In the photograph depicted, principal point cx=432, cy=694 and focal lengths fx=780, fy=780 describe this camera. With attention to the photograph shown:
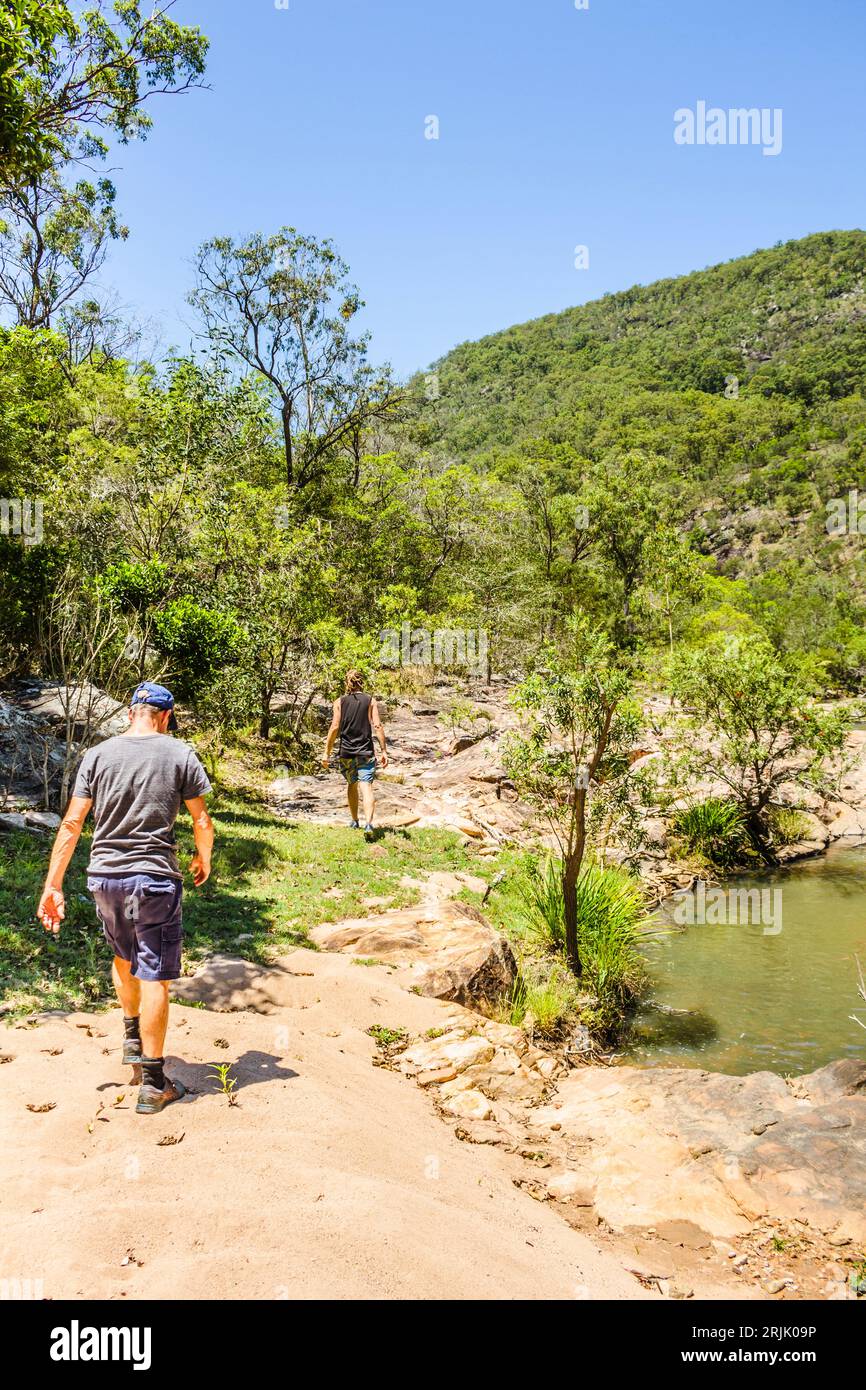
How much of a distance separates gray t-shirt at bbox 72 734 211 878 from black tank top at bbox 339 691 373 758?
6044 millimetres

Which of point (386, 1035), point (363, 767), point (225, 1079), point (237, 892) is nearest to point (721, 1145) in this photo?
point (386, 1035)

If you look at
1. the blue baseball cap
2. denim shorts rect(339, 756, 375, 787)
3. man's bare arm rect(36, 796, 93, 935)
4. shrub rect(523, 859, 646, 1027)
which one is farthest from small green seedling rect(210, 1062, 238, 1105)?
denim shorts rect(339, 756, 375, 787)

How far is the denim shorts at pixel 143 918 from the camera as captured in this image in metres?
3.74

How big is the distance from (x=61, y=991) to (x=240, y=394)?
18.0m

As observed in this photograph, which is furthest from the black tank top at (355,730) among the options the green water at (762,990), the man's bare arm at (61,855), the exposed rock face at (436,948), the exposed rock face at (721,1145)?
the man's bare arm at (61,855)

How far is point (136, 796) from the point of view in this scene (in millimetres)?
3795

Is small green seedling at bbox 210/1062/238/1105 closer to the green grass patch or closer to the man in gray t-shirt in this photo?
the man in gray t-shirt

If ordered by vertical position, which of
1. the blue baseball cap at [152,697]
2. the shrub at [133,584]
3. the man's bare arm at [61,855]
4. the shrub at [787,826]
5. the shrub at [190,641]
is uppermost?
the shrub at [133,584]

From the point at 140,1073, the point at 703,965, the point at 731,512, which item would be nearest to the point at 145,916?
the point at 140,1073

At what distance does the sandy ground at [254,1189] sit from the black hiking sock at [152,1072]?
137mm

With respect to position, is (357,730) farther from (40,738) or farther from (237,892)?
(40,738)

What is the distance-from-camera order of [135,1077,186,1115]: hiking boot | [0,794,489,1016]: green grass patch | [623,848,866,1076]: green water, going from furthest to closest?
[623,848,866,1076]: green water < [0,794,489,1016]: green grass patch < [135,1077,186,1115]: hiking boot

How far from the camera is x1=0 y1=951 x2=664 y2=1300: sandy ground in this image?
269cm

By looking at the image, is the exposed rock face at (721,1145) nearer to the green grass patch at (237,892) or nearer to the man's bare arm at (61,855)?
the green grass patch at (237,892)
